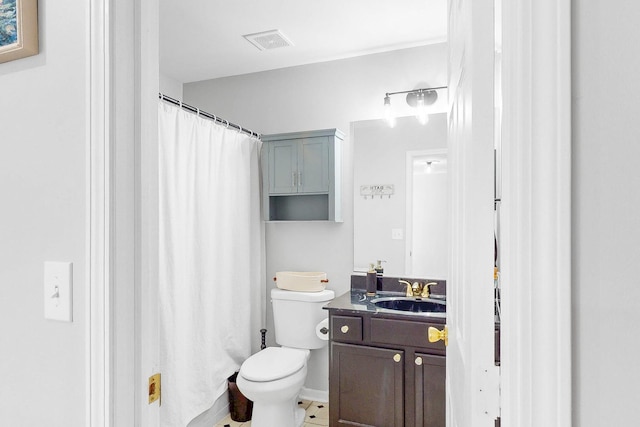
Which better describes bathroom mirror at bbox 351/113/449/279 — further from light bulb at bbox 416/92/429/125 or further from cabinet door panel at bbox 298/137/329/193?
cabinet door panel at bbox 298/137/329/193

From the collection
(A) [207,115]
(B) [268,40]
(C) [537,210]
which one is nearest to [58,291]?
(C) [537,210]

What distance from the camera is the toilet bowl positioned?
2197mm

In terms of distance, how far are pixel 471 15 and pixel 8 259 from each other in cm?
109

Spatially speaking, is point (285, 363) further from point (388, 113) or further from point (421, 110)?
point (421, 110)

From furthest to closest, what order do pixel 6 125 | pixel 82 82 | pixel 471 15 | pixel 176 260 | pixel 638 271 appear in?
1. pixel 176 260
2. pixel 6 125
3. pixel 82 82
4. pixel 471 15
5. pixel 638 271

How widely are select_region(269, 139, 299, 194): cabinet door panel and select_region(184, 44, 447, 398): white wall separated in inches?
10.1

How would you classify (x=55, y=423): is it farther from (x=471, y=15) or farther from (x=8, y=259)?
(x=471, y=15)

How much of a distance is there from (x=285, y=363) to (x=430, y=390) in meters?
0.88

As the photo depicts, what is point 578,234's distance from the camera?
1.17ft

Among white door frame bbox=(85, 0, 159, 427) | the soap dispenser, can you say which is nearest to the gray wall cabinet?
the soap dispenser

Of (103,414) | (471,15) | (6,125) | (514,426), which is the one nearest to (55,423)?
(103,414)

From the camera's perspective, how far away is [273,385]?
2.20 m

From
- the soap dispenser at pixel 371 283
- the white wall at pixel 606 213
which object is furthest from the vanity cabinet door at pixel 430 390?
the white wall at pixel 606 213

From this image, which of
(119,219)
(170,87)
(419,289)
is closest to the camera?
(119,219)
